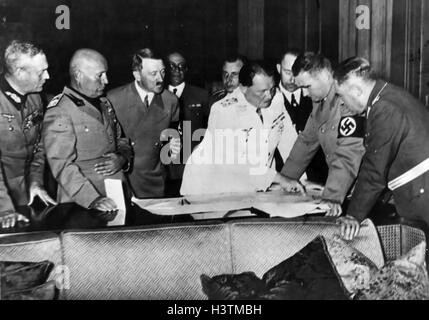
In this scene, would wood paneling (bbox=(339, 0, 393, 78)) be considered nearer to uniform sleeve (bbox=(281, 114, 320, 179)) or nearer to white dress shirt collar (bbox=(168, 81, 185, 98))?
uniform sleeve (bbox=(281, 114, 320, 179))

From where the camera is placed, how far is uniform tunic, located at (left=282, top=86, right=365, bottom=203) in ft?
11.7

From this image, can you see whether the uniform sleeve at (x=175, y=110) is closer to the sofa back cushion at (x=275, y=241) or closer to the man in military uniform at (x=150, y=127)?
the man in military uniform at (x=150, y=127)

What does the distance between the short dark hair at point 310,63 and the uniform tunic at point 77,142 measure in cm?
118

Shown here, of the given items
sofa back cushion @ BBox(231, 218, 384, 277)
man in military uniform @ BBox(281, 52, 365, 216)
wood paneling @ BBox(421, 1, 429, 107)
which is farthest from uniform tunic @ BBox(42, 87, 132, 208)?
wood paneling @ BBox(421, 1, 429, 107)

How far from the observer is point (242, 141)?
11.5ft

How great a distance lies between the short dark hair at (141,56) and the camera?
3.29 meters

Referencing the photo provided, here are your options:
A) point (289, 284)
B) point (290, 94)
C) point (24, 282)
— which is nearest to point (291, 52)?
point (290, 94)

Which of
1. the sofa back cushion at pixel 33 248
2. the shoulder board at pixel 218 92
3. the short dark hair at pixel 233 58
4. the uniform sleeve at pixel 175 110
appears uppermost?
the short dark hair at pixel 233 58

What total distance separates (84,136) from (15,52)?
1.92 feet

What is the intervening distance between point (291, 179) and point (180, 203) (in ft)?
2.45

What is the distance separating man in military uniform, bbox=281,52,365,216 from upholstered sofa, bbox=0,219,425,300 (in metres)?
0.56

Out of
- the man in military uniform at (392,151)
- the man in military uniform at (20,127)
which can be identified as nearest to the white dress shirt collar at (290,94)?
the man in military uniform at (392,151)

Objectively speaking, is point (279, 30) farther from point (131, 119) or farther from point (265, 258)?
point (265, 258)
